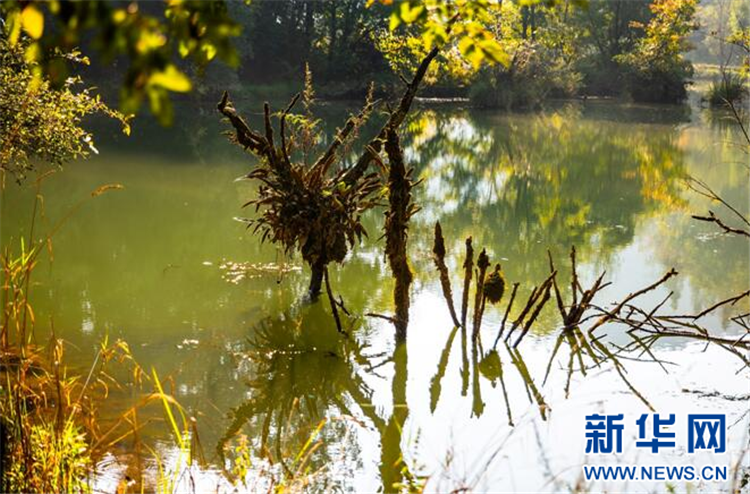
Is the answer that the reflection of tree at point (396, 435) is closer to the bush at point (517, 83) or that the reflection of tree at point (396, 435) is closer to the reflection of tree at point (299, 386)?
the reflection of tree at point (299, 386)

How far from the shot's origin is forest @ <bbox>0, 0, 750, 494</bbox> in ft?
12.3

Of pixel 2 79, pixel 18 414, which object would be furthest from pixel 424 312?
pixel 18 414

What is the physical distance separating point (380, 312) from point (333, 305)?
3.03ft

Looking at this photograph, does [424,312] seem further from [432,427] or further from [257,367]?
[432,427]

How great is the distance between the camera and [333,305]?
7.27 metres

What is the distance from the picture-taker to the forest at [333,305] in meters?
3.74

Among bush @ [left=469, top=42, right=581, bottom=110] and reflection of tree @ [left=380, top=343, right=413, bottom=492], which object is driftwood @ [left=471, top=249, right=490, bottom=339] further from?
bush @ [left=469, top=42, right=581, bottom=110]

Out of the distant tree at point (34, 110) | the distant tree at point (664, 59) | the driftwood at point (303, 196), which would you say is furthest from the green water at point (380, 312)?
the distant tree at point (664, 59)

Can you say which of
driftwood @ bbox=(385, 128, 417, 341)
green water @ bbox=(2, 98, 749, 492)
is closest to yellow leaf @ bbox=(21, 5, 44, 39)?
green water @ bbox=(2, 98, 749, 492)

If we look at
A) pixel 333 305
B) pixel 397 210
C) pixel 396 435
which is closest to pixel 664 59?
pixel 333 305

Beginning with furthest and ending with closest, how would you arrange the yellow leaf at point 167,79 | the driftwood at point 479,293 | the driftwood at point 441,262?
the driftwood at point 441,262, the driftwood at point 479,293, the yellow leaf at point 167,79

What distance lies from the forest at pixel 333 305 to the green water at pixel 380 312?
0.10 ft

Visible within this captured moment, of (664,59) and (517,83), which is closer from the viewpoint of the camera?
(517,83)

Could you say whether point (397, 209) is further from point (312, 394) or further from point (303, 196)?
point (312, 394)
